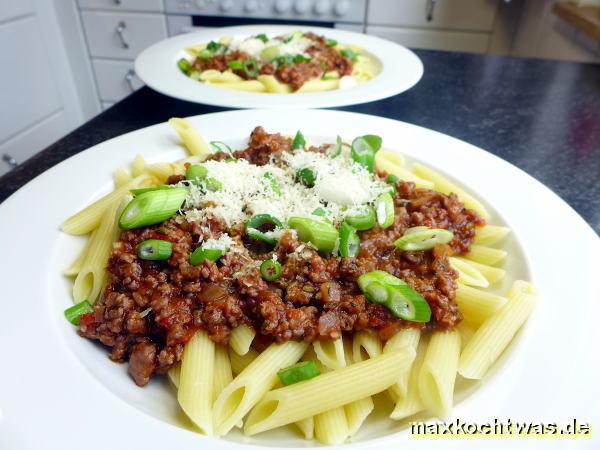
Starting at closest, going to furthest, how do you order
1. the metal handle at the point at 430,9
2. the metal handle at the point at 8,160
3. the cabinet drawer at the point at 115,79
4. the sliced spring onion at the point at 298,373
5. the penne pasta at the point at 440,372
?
the penne pasta at the point at 440,372 < the sliced spring onion at the point at 298,373 < the metal handle at the point at 8,160 < the metal handle at the point at 430,9 < the cabinet drawer at the point at 115,79

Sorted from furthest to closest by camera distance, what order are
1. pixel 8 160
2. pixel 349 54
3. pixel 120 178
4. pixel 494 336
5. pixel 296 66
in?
pixel 8 160
pixel 349 54
pixel 296 66
pixel 120 178
pixel 494 336

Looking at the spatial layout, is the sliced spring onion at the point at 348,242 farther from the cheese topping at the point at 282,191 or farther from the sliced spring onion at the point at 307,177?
the sliced spring onion at the point at 307,177

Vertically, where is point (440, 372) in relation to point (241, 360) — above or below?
above

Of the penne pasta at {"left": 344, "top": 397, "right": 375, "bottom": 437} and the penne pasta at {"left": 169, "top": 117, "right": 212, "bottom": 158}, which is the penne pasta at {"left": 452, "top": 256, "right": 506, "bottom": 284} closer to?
the penne pasta at {"left": 344, "top": 397, "right": 375, "bottom": 437}

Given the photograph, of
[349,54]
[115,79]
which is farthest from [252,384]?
[115,79]

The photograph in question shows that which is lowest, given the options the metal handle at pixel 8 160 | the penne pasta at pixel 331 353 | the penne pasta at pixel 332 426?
the metal handle at pixel 8 160

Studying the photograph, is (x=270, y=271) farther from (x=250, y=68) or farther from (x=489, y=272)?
(x=250, y=68)

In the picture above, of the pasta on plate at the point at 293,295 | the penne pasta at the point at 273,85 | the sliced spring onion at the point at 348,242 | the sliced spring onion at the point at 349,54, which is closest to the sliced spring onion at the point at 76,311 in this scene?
the pasta on plate at the point at 293,295
